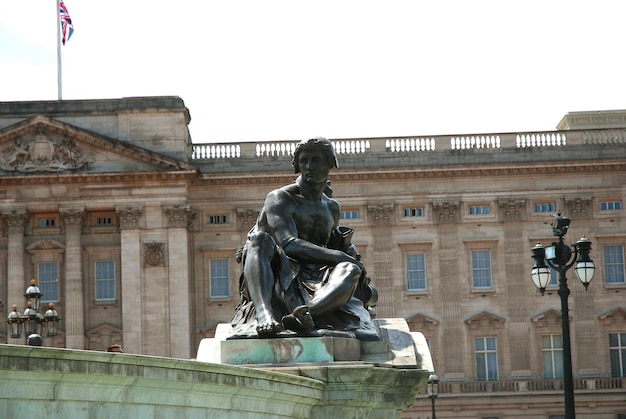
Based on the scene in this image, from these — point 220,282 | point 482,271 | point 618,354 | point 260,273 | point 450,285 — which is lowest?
point 260,273

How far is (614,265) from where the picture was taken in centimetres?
6581

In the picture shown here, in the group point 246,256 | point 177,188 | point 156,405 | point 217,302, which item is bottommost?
point 156,405

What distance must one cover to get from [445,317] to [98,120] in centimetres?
1749

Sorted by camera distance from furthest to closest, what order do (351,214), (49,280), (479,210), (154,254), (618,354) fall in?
(351,214), (479,210), (618,354), (49,280), (154,254)

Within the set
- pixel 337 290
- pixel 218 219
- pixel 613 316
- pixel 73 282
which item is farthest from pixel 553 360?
pixel 337 290

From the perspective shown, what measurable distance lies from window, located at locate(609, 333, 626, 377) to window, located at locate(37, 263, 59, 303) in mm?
24349

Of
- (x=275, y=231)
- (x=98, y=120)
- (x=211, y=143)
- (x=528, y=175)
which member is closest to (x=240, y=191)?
(x=211, y=143)

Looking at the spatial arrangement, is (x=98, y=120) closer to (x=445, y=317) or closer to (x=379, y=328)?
(x=445, y=317)

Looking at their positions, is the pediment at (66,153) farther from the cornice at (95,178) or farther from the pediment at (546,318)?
the pediment at (546,318)

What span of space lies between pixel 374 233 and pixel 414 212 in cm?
208

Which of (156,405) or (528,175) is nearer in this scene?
(156,405)

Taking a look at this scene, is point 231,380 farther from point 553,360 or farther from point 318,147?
point 553,360

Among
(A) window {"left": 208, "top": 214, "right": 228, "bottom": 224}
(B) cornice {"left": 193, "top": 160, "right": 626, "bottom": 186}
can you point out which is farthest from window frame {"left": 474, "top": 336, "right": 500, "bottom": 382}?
(A) window {"left": 208, "top": 214, "right": 228, "bottom": 224}

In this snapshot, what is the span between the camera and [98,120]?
64.9m
